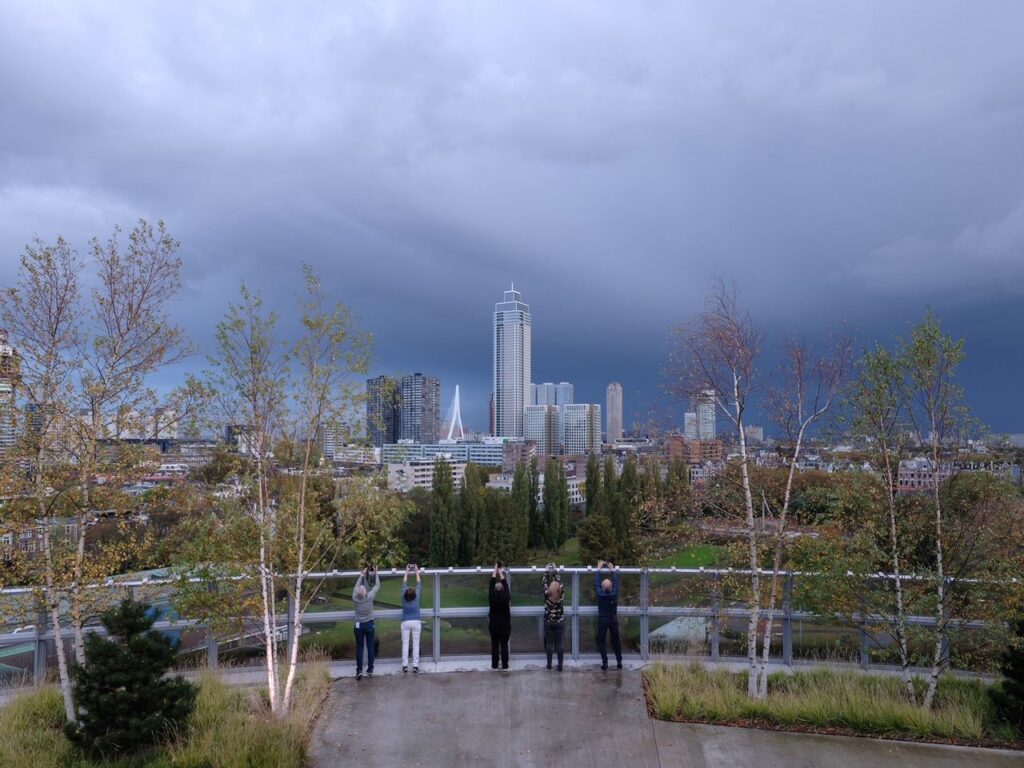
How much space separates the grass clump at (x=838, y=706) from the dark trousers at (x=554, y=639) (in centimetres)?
122

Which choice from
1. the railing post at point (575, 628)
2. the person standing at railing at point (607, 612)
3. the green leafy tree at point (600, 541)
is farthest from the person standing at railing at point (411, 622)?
the green leafy tree at point (600, 541)

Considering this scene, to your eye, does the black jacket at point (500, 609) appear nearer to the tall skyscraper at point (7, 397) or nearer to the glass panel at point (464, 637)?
the glass panel at point (464, 637)

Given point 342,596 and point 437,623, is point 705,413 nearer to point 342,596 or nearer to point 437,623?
point 437,623

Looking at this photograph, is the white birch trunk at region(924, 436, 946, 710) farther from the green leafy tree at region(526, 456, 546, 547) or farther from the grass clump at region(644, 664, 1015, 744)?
the green leafy tree at region(526, 456, 546, 547)

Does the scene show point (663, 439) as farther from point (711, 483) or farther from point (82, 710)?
point (82, 710)

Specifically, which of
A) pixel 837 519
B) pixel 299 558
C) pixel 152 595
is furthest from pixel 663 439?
pixel 152 595

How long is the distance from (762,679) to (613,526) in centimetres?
4231

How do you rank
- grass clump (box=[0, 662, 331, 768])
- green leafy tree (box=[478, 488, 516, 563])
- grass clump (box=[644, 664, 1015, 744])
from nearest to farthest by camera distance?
grass clump (box=[0, 662, 331, 768]), grass clump (box=[644, 664, 1015, 744]), green leafy tree (box=[478, 488, 516, 563])

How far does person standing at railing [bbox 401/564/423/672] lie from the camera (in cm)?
923

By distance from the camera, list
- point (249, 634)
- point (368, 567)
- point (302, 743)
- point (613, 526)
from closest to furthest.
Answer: point (302, 743), point (249, 634), point (368, 567), point (613, 526)

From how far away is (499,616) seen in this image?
9.31 metres

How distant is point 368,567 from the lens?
903 cm

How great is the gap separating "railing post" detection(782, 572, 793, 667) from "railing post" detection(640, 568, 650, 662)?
6.16ft

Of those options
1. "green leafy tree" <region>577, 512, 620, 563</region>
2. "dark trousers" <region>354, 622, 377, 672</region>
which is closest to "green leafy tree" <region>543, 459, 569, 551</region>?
"green leafy tree" <region>577, 512, 620, 563</region>
